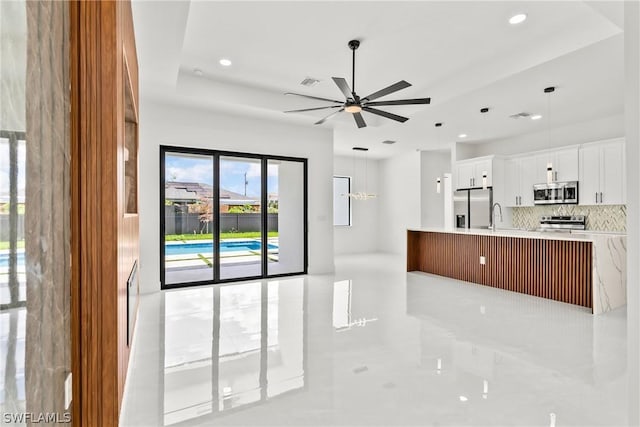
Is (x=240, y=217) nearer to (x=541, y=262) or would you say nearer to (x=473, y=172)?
(x=541, y=262)

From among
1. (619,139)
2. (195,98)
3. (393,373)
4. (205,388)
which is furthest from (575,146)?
(205,388)

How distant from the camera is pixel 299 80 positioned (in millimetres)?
5258

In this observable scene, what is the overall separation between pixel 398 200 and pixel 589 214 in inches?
190

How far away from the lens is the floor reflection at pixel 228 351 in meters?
2.37

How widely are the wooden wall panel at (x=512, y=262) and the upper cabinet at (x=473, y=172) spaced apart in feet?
7.61

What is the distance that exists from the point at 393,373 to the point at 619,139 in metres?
6.30

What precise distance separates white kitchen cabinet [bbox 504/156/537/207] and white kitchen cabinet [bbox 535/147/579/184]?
0.13 metres

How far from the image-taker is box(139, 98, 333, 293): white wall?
5.46 m

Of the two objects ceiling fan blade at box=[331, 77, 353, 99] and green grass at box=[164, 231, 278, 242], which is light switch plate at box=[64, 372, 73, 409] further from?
green grass at box=[164, 231, 278, 242]

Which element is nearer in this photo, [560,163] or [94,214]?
[94,214]

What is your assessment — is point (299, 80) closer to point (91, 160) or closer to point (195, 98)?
point (195, 98)

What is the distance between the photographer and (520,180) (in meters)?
7.84

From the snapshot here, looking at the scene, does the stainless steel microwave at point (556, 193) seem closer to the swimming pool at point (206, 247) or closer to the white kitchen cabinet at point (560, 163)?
the white kitchen cabinet at point (560, 163)

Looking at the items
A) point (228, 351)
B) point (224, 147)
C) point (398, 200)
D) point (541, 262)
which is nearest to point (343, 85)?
point (228, 351)
